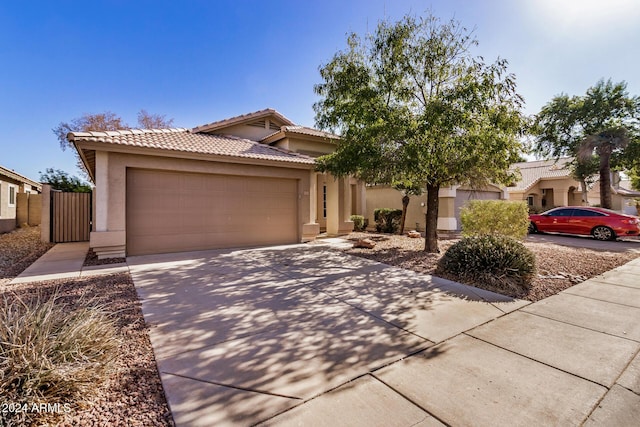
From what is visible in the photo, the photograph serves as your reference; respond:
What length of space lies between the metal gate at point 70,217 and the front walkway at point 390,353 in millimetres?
9865

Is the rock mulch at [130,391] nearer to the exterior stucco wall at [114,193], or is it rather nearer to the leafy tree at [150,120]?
the exterior stucco wall at [114,193]

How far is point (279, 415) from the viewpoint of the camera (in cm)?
239

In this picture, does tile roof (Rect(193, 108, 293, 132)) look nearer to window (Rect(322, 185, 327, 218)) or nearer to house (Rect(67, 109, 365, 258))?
house (Rect(67, 109, 365, 258))

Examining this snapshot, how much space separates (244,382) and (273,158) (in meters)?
9.09

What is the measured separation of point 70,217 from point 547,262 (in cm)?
1818

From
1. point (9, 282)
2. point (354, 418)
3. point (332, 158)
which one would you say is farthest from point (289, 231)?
point (354, 418)

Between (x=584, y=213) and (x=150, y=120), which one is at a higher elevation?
(x=150, y=120)

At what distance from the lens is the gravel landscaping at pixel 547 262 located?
20.4ft

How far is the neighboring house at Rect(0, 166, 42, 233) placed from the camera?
15.9m

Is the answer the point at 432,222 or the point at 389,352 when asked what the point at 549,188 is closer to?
the point at 432,222

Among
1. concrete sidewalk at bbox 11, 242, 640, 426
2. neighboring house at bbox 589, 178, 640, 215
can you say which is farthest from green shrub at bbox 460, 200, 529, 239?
neighboring house at bbox 589, 178, 640, 215

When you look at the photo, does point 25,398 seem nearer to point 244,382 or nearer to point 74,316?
point 74,316

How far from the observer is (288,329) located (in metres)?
4.03

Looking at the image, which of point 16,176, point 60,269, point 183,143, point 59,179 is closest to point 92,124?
point 59,179
